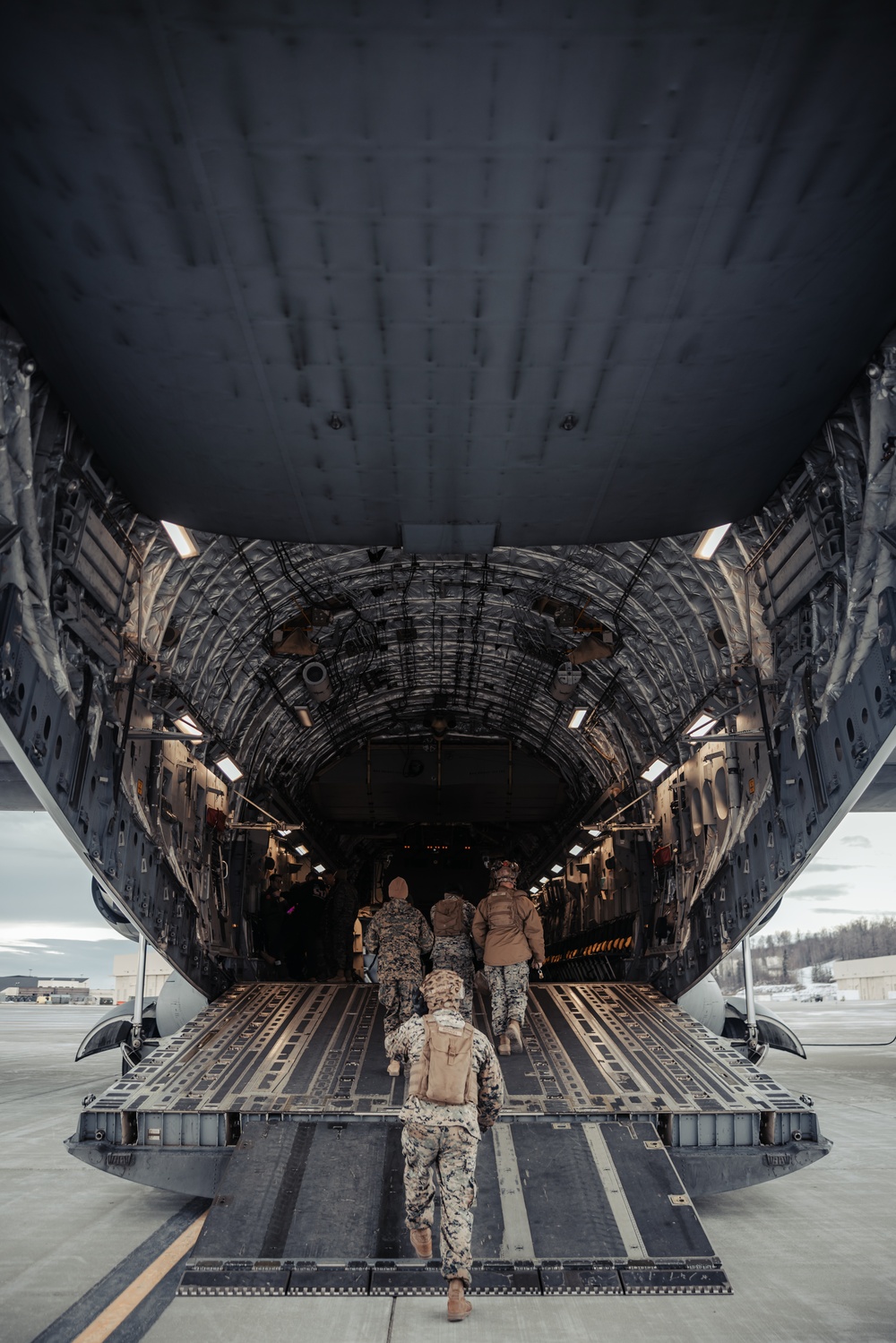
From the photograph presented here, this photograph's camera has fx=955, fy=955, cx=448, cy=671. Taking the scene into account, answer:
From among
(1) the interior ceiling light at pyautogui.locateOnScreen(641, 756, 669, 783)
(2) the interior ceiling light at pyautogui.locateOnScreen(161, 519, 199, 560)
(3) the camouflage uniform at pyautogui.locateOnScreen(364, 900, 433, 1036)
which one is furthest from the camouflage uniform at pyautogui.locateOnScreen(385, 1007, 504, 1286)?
(1) the interior ceiling light at pyautogui.locateOnScreen(641, 756, 669, 783)

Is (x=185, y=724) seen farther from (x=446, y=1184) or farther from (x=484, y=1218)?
(x=446, y=1184)

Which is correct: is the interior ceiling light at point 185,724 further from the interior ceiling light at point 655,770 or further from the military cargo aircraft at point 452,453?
the interior ceiling light at point 655,770

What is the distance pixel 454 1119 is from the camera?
5367 millimetres

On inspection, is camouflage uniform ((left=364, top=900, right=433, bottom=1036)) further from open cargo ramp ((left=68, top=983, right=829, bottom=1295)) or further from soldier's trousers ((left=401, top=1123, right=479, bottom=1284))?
soldier's trousers ((left=401, top=1123, right=479, bottom=1284))

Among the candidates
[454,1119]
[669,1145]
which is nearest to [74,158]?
[454,1119]

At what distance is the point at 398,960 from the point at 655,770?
14.7 ft

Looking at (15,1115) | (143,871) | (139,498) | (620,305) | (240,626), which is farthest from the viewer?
(15,1115)

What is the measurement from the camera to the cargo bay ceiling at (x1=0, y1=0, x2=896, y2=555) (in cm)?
360

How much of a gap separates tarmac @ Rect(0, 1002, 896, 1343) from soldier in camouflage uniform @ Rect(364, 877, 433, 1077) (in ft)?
7.95

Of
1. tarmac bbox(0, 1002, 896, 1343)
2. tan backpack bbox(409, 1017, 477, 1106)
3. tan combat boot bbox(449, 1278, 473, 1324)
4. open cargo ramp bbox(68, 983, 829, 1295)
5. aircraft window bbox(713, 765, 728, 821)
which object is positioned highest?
aircraft window bbox(713, 765, 728, 821)

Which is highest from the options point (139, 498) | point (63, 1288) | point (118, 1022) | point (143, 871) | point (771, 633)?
point (139, 498)

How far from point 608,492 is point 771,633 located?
107 inches

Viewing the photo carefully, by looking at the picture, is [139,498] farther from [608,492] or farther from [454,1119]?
[454,1119]

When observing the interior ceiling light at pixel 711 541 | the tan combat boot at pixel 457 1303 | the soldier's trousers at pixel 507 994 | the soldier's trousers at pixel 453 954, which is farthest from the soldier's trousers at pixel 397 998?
the interior ceiling light at pixel 711 541
